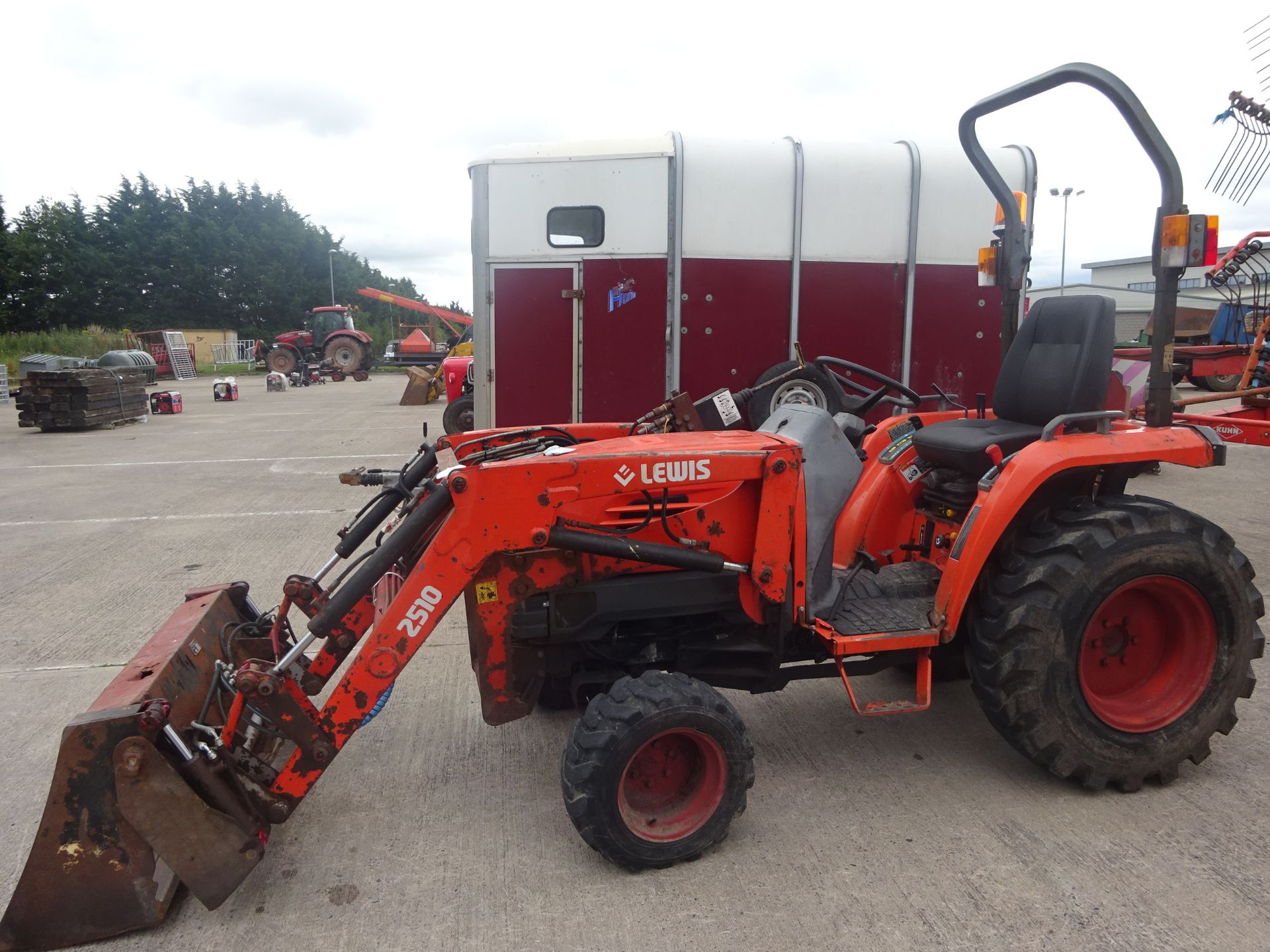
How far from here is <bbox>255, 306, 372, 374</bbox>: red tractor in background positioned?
28.1 m

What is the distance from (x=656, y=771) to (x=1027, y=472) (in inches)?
62.2

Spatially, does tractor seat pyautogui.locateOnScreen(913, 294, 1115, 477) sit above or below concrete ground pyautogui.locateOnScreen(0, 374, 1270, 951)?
above

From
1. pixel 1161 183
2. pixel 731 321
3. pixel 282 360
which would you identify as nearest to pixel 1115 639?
pixel 1161 183

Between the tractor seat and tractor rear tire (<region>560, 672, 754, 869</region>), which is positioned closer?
tractor rear tire (<region>560, 672, 754, 869</region>)

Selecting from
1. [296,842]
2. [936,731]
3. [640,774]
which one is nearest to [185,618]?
[296,842]

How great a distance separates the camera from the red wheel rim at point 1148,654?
3.08 m

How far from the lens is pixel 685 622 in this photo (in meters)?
3.08

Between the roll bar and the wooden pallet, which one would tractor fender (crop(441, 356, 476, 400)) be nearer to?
the wooden pallet

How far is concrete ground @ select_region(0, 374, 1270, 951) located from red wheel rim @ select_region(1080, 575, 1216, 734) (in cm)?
28

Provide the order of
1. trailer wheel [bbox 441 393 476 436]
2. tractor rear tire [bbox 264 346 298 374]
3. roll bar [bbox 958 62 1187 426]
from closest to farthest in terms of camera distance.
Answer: roll bar [bbox 958 62 1187 426], trailer wheel [bbox 441 393 476 436], tractor rear tire [bbox 264 346 298 374]

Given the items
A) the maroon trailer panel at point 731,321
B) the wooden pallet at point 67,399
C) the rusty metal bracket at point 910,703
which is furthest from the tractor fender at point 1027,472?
the wooden pallet at point 67,399

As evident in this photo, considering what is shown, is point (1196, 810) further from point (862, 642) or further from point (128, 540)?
point (128, 540)

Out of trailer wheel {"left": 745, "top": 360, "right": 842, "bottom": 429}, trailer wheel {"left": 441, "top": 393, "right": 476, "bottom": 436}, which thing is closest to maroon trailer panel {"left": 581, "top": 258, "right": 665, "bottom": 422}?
trailer wheel {"left": 745, "top": 360, "right": 842, "bottom": 429}

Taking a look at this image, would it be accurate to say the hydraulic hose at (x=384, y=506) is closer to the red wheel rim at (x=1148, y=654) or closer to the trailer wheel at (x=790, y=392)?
the red wheel rim at (x=1148, y=654)
